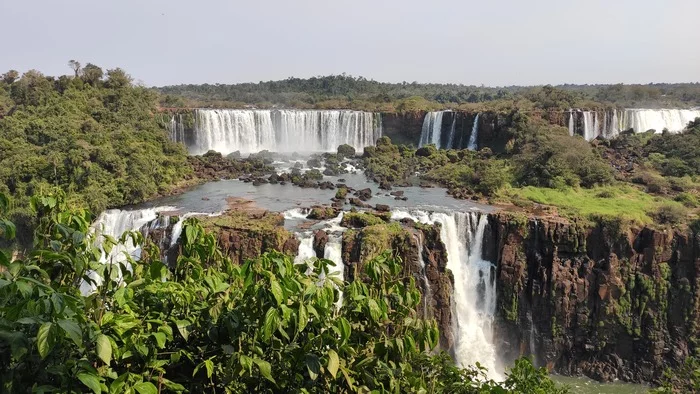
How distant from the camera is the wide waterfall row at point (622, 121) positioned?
34.9 metres

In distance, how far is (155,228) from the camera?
17828 mm

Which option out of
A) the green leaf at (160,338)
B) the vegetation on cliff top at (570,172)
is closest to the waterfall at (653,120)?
the vegetation on cliff top at (570,172)

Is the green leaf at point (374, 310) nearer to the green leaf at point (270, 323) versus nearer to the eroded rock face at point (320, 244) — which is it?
the green leaf at point (270, 323)

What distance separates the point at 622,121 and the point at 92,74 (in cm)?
3668

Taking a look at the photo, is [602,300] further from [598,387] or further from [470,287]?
[470,287]

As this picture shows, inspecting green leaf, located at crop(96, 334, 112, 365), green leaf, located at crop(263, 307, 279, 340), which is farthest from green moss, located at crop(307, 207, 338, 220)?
green leaf, located at crop(96, 334, 112, 365)

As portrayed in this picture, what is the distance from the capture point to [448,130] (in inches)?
1455


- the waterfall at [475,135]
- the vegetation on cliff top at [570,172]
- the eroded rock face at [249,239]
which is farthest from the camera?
the waterfall at [475,135]

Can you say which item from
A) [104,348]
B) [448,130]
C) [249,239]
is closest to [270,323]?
[104,348]

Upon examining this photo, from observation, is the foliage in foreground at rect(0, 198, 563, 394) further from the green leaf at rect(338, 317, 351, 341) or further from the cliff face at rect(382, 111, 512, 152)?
the cliff face at rect(382, 111, 512, 152)

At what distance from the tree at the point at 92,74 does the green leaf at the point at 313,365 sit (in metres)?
34.6

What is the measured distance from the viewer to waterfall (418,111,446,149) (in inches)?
1464

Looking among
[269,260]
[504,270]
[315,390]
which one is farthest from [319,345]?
[504,270]

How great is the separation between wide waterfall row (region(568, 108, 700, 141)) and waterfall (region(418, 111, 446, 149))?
29.1 feet
